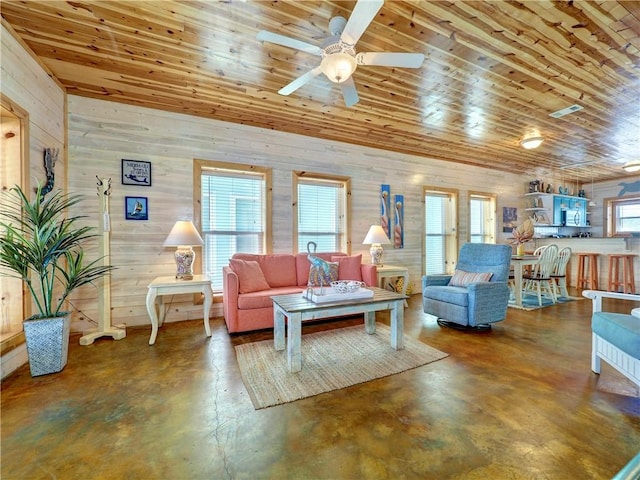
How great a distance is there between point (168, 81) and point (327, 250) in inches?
121

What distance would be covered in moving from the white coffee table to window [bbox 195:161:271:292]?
1.61 meters

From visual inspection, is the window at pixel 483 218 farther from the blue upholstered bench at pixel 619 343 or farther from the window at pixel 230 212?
the window at pixel 230 212

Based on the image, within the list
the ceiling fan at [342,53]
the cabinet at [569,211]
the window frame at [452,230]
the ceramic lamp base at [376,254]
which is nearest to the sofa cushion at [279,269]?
the ceramic lamp base at [376,254]

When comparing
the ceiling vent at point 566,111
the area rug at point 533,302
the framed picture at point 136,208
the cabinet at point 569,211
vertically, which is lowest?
the area rug at point 533,302

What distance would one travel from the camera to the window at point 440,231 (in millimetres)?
5578

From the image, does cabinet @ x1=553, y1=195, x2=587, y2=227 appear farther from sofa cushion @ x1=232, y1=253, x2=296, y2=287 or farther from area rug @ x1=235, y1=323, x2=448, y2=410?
sofa cushion @ x1=232, y1=253, x2=296, y2=287

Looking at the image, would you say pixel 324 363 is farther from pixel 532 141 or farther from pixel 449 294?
pixel 532 141

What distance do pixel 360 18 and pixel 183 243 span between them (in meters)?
2.68

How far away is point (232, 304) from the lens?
10.0 feet

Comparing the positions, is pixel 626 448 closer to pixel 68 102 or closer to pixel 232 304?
pixel 232 304

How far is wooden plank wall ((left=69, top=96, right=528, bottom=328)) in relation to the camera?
3.20m

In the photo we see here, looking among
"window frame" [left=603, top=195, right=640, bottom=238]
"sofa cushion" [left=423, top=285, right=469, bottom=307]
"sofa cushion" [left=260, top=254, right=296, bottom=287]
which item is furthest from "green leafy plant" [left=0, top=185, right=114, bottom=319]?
"window frame" [left=603, top=195, right=640, bottom=238]

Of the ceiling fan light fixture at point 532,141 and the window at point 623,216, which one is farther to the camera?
the window at point 623,216

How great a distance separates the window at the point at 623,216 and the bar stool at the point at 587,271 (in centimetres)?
261
